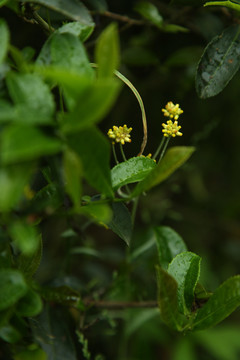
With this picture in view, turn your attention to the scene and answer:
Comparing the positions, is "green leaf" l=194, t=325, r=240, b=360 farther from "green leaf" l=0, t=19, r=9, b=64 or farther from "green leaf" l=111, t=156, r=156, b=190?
"green leaf" l=0, t=19, r=9, b=64

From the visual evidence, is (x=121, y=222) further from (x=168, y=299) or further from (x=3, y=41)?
(x=3, y=41)

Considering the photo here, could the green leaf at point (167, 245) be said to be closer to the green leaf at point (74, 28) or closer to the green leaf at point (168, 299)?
the green leaf at point (168, 299)

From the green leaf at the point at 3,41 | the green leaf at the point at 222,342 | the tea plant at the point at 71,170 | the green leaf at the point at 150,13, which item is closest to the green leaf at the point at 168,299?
the tea plant at the point at 71,170

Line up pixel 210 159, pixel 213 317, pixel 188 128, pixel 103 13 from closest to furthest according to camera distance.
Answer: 1. pixel 213 317
2. pixel 103 13
3. pixel 188 128
4. pixel 210 159

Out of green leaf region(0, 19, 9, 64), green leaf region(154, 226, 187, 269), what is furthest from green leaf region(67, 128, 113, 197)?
green leaf region(154, 226, 187, 269)

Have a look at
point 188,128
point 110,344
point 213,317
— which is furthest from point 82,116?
point 188,128

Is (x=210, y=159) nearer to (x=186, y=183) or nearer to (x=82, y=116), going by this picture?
(x=186, y=183)
